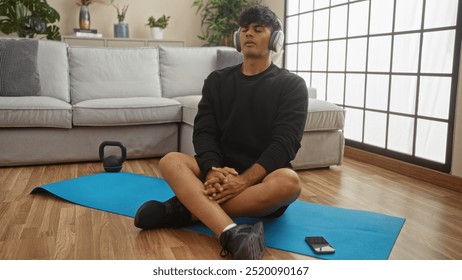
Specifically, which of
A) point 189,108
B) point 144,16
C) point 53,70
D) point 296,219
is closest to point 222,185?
point 296,219

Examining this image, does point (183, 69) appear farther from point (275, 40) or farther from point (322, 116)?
point (275, 40)

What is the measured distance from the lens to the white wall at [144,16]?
5.25 meters

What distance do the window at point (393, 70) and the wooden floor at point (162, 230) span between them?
1.22ft

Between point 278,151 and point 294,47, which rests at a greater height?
point 294,47

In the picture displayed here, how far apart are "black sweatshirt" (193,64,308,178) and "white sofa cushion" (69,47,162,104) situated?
6.00 feet

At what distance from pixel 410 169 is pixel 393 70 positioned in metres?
0.75

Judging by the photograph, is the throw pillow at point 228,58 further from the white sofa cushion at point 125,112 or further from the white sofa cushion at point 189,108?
the white sofa cushion at point 125,112

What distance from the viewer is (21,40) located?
3.22 metres

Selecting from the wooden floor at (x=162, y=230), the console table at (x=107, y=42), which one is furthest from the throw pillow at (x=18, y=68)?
the console table at (x=107, y=42)

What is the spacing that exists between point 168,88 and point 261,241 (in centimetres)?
243
